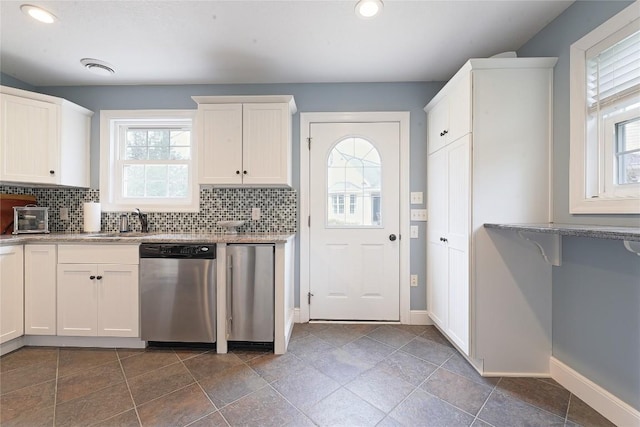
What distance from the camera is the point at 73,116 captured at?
97.4 inches

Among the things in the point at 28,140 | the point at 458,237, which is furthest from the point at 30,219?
the point at 458,237

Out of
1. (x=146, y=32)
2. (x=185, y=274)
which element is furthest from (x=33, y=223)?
(x=146, y=32)

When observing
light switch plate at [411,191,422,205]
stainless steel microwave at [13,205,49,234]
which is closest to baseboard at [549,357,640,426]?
light switch plate at [411,191,422,205]

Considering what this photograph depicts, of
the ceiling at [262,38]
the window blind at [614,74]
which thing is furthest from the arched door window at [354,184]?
the window blind at [614,74]

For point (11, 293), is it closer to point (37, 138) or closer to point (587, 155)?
point (37, 138)

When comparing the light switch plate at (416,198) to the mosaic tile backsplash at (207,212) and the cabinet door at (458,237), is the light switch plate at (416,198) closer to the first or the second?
the cabinet door at (458,237)

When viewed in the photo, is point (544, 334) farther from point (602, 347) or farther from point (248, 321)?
point (248, 321)

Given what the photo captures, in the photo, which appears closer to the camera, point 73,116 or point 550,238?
point 550,238

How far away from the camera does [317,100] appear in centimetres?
261

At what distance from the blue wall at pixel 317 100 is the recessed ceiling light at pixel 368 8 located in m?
0.90

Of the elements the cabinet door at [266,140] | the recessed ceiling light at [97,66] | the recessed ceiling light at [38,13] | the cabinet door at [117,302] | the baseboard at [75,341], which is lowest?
the baseboard at [75,341]

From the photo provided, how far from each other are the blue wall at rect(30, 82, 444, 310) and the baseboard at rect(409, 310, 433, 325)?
47mm

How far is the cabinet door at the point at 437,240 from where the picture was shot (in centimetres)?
216

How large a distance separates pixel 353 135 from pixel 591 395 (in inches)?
97.0
